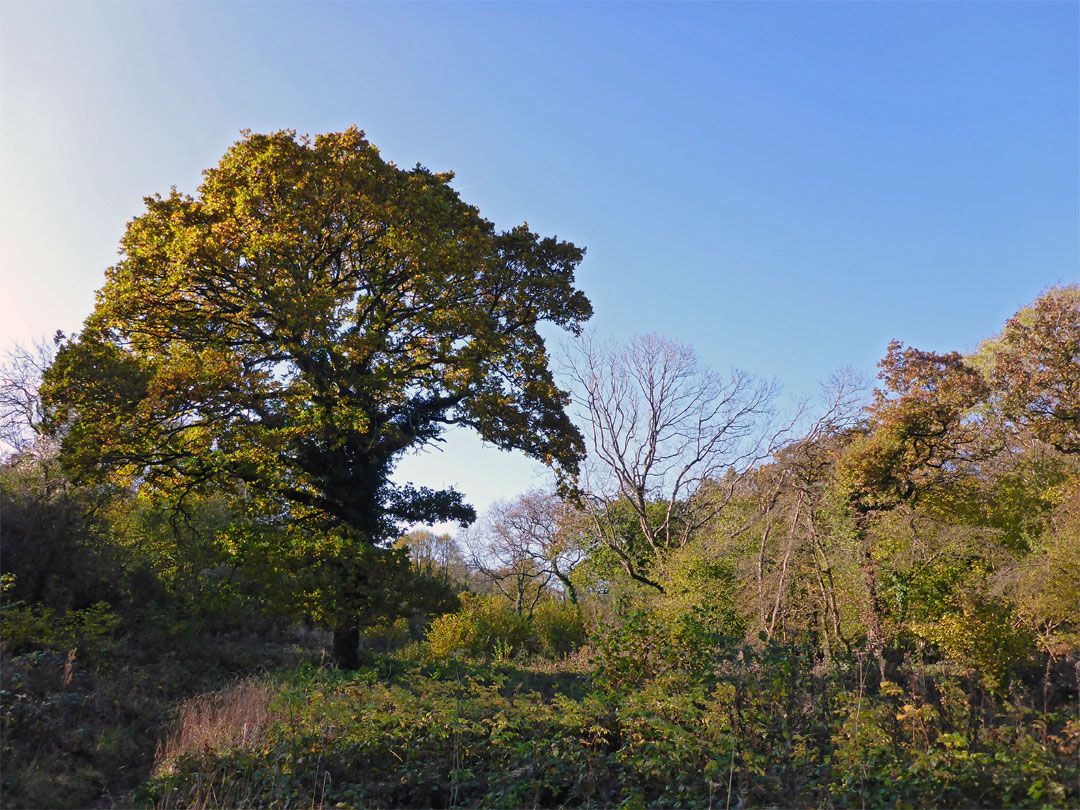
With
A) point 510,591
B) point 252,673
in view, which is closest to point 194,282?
point 252,673

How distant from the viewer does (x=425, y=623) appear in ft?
66.7

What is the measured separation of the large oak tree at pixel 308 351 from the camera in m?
10.2

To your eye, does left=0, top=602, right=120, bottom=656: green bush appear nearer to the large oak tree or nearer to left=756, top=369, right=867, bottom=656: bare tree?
the large oak tree

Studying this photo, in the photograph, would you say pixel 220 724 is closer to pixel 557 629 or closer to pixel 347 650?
pixel 347 650

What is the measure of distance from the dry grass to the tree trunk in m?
3.43

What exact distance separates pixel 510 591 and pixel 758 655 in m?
22.5

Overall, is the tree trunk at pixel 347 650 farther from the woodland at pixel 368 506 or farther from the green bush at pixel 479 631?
the green bush at pixel 479 631

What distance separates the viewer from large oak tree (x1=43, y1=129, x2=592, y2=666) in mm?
10203

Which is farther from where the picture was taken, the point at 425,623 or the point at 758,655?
the point at 425,623

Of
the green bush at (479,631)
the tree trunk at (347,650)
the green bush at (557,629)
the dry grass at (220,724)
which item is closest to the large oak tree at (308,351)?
the tree trunk at (347,650)

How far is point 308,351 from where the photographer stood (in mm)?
10625

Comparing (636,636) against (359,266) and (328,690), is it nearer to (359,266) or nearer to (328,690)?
(328,690)

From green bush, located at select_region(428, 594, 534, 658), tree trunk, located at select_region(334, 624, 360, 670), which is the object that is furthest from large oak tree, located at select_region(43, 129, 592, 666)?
green bush, located at select_region(428, 594, 534, 658)

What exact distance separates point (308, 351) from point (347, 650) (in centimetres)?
520
